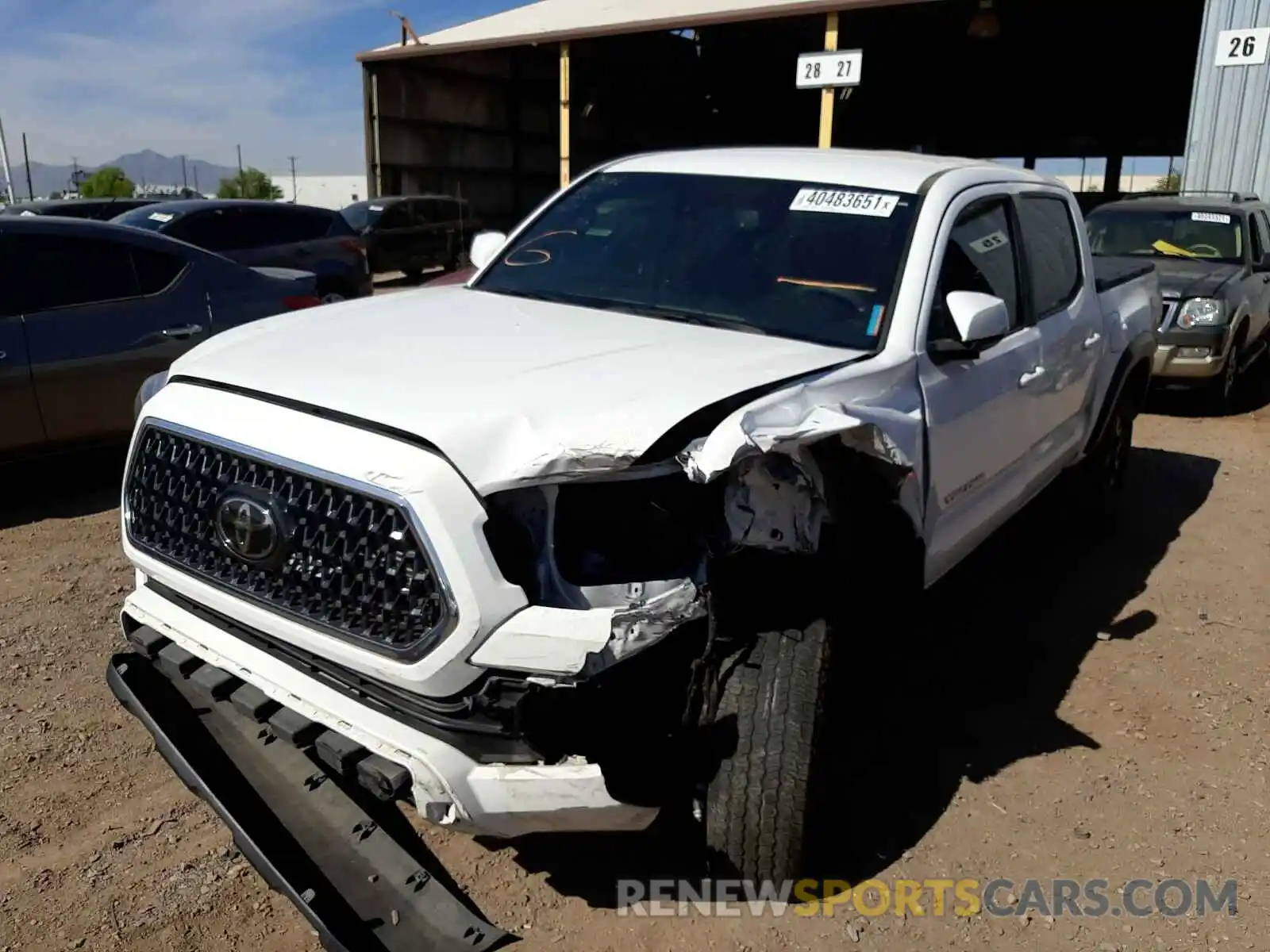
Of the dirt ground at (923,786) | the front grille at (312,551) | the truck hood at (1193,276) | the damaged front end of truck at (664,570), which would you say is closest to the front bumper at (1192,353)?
the truck hood at (1193,276)

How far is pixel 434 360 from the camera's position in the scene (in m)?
2.70

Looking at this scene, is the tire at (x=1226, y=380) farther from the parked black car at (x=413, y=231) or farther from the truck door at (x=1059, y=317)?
A: the parked black car at (x=413, y=231)

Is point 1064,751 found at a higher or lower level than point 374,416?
lower

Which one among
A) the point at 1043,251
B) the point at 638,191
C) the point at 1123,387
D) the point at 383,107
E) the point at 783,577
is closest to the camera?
the point at 783,577

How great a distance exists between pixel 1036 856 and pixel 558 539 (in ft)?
5.99

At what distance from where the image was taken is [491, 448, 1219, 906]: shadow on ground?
3.00 meters

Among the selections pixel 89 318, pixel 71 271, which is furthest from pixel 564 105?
pixel 89 318

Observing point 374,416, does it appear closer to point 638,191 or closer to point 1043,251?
point 638,191

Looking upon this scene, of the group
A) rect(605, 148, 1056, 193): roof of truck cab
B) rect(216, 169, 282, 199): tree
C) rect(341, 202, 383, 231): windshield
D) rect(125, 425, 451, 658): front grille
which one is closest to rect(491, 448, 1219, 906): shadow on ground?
rect(125, 425, 451, 658): front grille

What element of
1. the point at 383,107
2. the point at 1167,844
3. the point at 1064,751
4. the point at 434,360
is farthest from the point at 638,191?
the point at 383,107

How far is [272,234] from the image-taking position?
1127 cm

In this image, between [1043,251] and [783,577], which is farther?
[1043,251]

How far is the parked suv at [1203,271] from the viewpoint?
28.1 ft

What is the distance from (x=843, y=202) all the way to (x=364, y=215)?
15.3 metres
